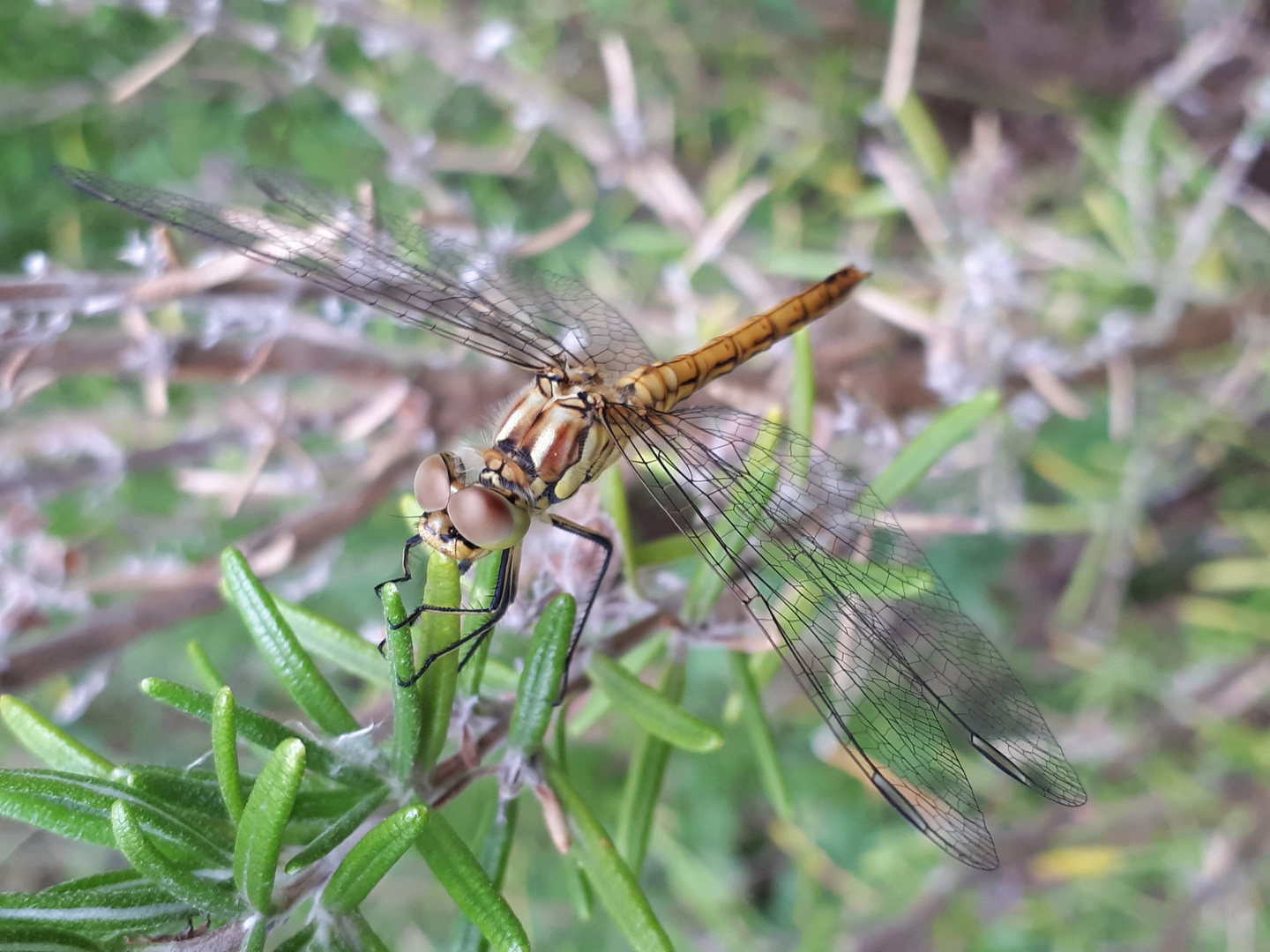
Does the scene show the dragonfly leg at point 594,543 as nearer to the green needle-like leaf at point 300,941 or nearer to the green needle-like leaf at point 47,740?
the green needle-like leaf at point 300,941

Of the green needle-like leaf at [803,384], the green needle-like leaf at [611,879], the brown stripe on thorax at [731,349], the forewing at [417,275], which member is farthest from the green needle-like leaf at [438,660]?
the brown stripe on thorax at [731,349]

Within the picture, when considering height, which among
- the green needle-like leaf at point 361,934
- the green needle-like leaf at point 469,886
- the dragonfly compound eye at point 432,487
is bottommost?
the green needle-like leaf at point 361,934

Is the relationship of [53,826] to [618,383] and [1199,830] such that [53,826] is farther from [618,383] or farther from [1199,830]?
[1199,830]

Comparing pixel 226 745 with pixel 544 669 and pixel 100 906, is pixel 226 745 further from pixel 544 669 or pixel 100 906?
pixel 544 669

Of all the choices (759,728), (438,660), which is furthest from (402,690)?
(759,728)

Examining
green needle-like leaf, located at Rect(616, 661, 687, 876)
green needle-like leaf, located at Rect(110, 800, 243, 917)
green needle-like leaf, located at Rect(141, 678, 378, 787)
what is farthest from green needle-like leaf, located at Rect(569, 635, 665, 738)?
green needle-like leaf, located at Rect(110, 800, 243, 917)

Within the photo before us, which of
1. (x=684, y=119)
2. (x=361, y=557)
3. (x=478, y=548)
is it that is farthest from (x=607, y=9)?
(x=478, y=548)
